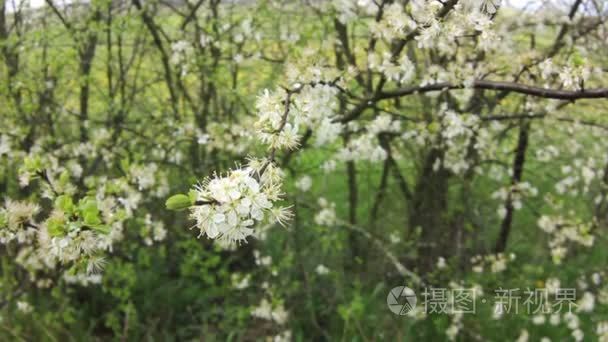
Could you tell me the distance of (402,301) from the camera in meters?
3.60

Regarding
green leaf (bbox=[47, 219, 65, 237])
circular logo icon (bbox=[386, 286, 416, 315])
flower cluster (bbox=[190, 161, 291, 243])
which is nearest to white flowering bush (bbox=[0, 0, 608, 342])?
circular logo icon (bbox=[386, 286, 416, 315])

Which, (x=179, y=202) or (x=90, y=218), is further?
(x=90, y=218)

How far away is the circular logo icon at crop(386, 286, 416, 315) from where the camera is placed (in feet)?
11.5

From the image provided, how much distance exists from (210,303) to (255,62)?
1.97m

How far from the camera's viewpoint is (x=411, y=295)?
11.6 ft

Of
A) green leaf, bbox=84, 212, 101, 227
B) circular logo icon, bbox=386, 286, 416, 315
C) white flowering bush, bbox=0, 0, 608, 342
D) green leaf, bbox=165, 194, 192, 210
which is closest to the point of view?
green leaf, bbox=165, 194, 192, 210

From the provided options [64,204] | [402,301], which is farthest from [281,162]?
[64,204]

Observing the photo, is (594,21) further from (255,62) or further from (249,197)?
(249,197)

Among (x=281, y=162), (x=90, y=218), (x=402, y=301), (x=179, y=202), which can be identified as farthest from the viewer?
(x=281, y=162)

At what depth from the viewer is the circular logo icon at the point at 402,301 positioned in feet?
11.5

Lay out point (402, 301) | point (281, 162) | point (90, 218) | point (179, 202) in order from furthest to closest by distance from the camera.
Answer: point (281, 162)
point (402, 301)
point (90, 218)
point (179, 202)

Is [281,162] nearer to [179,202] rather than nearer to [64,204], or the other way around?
[64,204]

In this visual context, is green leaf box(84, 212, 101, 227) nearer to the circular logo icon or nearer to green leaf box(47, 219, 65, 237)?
green leaf box(47, 219, 65, 237)

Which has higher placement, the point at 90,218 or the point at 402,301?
the point at 402,301
